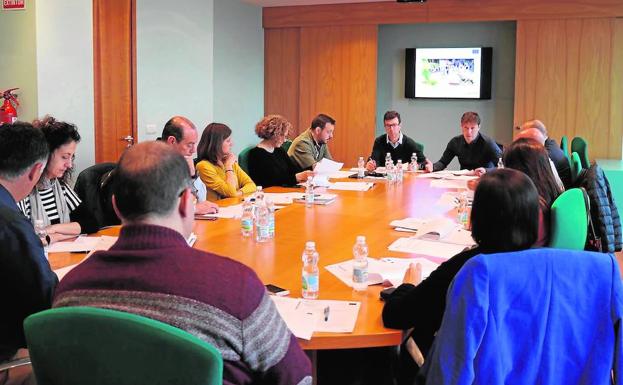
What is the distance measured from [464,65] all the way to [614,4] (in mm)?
1861

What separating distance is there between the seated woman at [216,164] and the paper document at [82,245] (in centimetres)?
144

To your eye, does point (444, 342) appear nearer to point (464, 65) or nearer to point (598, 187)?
point (598, 187)

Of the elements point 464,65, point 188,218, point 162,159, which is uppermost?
point 464,65

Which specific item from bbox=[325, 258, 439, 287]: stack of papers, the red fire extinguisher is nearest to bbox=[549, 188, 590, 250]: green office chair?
bbox=[325, 258, 439, 287]: stack of papers

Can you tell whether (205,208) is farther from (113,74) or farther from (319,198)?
→ (113,74)

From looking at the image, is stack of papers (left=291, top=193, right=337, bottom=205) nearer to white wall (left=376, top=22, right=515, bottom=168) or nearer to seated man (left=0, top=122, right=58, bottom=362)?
seated man (left=0, top=122, right=58, bottom=362)

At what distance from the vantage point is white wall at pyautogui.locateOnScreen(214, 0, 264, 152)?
790 cm

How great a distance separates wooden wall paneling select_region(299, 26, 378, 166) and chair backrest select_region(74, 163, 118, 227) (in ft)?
17.9

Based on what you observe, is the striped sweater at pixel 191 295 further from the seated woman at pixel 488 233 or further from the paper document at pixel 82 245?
the paper document at pixel 82 245

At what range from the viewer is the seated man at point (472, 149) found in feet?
21.3

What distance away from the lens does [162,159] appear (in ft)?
4.89

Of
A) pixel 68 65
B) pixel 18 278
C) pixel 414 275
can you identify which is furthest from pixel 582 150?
pixel 18 278

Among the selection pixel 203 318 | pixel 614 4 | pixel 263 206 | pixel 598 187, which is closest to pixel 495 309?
pixel 203 318

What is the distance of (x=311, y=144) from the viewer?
6160mm
